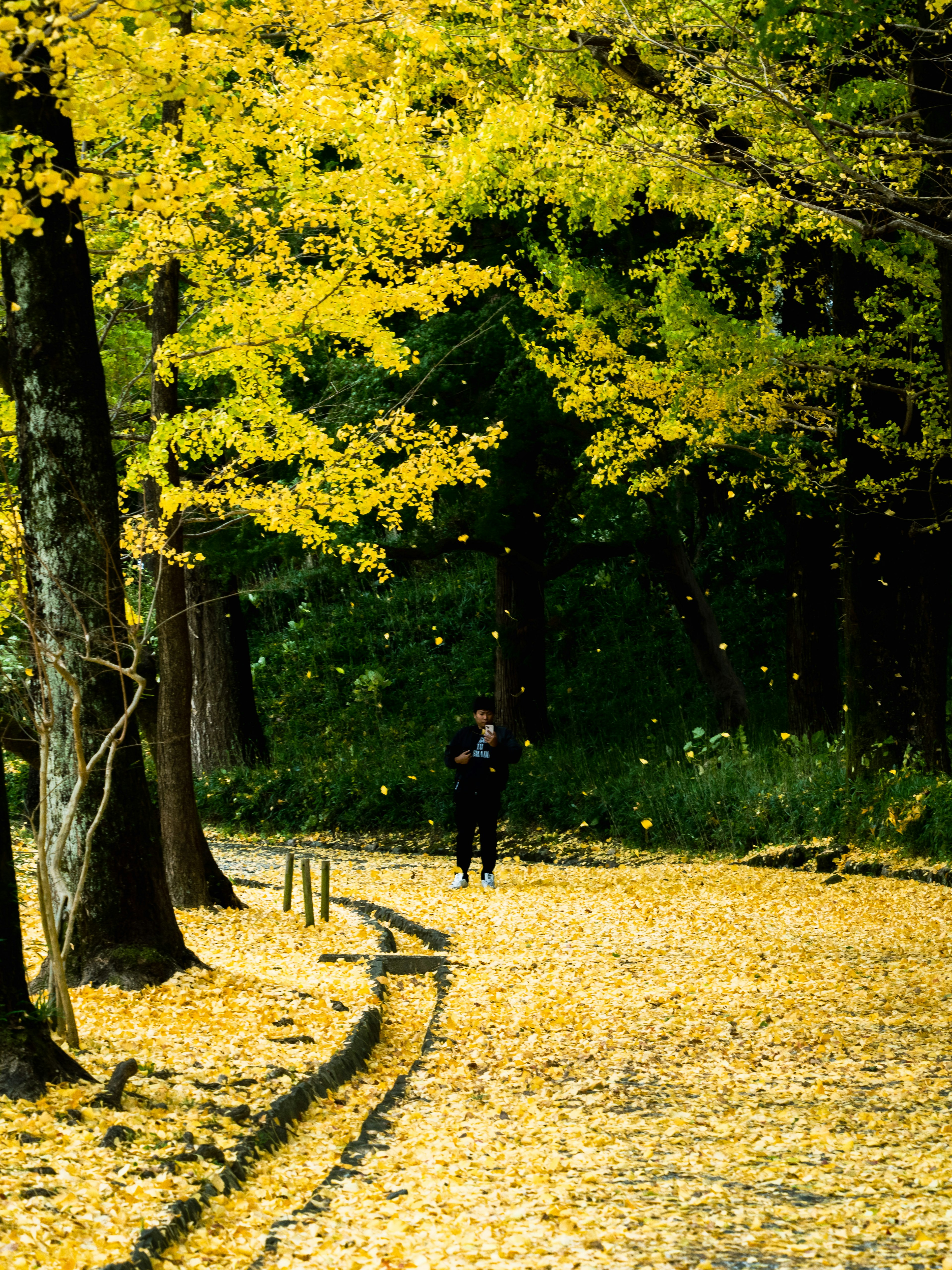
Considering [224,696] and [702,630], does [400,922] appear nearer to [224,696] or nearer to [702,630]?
[702,630]

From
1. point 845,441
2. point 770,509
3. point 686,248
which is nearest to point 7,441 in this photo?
point 686,248

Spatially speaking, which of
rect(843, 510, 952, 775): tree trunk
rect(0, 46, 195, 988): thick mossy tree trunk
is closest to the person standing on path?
rect(843, 510, 952, 775): tree trunk

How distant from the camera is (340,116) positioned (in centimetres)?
858

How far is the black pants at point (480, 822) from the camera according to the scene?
475 inches

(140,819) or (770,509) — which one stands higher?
(770,509)

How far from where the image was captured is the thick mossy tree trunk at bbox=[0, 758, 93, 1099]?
4852 mm

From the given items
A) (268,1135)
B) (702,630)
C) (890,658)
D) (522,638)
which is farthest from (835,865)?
(268,1135)

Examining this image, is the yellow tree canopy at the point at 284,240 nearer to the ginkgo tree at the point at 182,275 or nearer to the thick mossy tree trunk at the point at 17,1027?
the ginkgo tree at the point at 182,275

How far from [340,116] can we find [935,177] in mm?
3977

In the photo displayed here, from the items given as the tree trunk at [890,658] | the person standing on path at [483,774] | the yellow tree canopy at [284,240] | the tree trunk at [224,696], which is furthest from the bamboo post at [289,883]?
the tree trunk at [224,696]

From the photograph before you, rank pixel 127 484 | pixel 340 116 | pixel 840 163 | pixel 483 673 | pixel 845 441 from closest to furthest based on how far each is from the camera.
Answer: pixel 840 163, pixel 340 116, pixel 127 484, pixel 845 441, pixel 483 673

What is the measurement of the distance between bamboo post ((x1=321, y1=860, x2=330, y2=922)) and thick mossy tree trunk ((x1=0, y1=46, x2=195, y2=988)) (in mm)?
3107

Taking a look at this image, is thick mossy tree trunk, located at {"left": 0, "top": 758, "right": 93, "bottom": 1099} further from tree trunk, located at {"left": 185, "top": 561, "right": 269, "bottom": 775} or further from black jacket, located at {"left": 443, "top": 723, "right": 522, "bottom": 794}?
tree trunk, located at {"left": 185, "top": 561, "right": 269, "bottom": 775}

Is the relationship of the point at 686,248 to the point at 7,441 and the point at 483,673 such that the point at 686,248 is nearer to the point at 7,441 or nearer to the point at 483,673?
the point at 7,441
